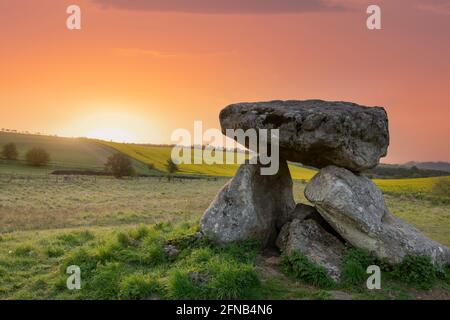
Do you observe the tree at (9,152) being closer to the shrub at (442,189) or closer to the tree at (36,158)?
the tree at (36,158)

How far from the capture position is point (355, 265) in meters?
12.2

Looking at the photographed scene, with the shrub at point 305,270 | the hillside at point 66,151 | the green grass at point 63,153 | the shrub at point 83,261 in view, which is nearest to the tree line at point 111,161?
the green grass at point 63,153

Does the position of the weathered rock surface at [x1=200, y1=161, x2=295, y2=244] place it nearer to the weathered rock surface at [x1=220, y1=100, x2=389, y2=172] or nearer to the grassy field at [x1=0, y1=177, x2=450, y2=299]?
the grassy field at [x1=0, y1=177, x2=450, y2=299]

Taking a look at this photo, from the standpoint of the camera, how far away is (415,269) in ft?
40.5

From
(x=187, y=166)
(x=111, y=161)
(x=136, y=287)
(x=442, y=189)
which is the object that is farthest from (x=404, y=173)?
(x=136, y=287)

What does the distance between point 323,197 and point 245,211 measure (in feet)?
8.31

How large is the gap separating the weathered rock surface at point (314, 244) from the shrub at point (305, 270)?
0.68ft

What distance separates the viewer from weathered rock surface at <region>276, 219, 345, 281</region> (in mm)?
12385

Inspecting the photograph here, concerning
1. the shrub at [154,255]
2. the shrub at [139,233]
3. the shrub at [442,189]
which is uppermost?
the shrub at [139,233]

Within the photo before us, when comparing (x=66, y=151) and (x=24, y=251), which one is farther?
(x=66, y=151)

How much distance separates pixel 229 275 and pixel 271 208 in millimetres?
4984

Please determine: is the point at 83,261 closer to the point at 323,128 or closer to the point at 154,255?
the point at 154,255

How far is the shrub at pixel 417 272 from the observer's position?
12.1m
